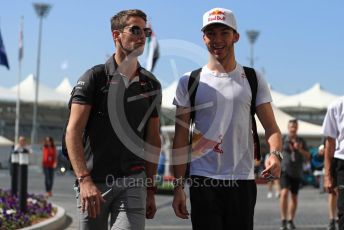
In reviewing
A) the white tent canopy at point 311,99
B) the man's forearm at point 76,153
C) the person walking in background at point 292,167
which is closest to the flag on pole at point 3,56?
the person walking in background at point 292,167

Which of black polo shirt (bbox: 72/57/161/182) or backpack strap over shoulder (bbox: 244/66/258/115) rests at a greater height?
backpack strap over shoulder (bbox: 244/66/258/115)

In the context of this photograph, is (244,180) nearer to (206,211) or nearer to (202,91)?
(206,211)

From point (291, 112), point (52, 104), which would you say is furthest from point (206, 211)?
point (52, 104)

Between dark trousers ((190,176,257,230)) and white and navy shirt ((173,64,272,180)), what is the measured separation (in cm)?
6

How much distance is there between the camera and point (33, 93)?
298 feet

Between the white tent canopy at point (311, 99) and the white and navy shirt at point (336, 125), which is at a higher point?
the white tent canopy at point (311, 99)

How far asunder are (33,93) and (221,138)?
87642 millimetres

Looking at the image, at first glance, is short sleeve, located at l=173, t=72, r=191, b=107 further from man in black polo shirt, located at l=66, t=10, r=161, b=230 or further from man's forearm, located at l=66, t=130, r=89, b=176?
man's forearm, located at l=66, t=130, r=89, b=176

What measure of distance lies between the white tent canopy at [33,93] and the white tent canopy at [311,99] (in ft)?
108

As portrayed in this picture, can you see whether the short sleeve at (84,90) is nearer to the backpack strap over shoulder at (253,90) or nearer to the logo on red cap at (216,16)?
the logo on red cap at (216,16)

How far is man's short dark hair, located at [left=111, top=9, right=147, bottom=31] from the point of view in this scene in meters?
4.55

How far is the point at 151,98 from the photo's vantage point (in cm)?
460

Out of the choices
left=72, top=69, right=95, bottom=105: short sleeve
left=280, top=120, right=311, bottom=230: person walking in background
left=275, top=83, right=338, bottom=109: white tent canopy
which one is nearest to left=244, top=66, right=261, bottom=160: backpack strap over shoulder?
left=72, top=69, right=95, bottom=105: short sleeve

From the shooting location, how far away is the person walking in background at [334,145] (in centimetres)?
715
